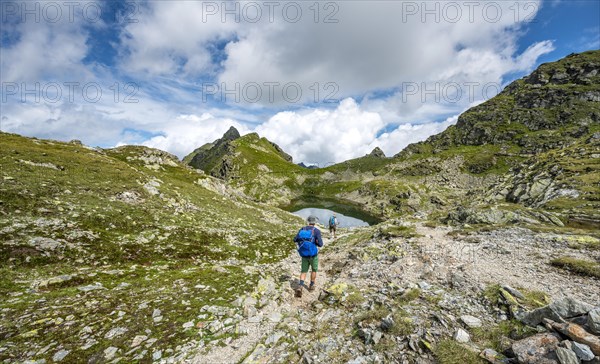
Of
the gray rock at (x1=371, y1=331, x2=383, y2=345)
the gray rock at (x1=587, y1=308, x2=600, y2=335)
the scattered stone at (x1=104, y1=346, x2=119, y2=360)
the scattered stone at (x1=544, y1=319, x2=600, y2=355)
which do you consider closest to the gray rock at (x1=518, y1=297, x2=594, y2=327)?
the scattered stone at (x1=544, y1=319, x2=600, y2=355)

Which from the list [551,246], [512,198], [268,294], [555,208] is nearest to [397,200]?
[512,198]

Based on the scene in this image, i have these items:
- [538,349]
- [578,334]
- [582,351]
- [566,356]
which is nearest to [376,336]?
[538,349]

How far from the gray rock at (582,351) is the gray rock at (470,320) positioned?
9.12ft

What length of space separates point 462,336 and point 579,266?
11.6 meters

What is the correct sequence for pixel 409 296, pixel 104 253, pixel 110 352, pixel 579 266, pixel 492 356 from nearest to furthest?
pixel 492 356 → pixel 110 352 → pixel 409 296 → pixel 579 266 → pixel 104 253

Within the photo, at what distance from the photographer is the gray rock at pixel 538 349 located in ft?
20.4

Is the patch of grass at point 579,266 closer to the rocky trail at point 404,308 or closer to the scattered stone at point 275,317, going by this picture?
the rocky trail at point 404,308

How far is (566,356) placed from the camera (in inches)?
232

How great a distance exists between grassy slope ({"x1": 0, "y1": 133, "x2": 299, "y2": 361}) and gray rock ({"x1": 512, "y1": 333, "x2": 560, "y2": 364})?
10310 mm

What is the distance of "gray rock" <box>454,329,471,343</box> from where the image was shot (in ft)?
25.7

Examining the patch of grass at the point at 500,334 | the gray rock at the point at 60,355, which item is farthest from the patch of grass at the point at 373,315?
the gray rock at the point at 60,355

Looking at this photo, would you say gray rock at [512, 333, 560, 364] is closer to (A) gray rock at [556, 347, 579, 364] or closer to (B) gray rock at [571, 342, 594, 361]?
(A) gray rock at [556, 347, 579, 364]

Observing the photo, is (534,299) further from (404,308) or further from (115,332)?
(115,332)

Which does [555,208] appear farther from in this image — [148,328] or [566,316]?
[148,328]
